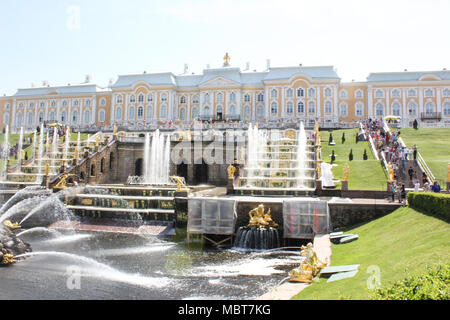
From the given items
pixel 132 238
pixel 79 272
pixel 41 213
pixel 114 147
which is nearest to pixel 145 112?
pixel 114 147

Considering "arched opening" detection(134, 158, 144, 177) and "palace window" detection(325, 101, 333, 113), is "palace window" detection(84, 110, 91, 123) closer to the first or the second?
"arched opening" detection(134, 158, 144, 177)

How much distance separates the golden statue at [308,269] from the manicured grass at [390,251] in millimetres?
497

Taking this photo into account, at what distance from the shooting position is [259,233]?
635 inches

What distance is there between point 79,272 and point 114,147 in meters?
23.9

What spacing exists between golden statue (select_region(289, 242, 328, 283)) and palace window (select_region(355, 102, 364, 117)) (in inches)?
2141

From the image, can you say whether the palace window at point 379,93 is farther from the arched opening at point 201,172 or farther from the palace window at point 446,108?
the arched opening at point 201,172

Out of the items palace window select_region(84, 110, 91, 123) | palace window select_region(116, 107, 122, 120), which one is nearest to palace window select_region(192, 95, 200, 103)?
palace window select_region(116, 107, 122, 120)

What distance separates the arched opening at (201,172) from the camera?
32.8m

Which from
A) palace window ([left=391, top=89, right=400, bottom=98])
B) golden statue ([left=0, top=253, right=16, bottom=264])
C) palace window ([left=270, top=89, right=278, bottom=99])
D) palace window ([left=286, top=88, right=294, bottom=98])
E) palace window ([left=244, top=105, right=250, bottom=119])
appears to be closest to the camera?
golden statue ([left=0, top=253, right=16, bottom=264])

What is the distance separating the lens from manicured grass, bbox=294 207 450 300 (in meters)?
7.47

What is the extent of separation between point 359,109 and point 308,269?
55.4 m

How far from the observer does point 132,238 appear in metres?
17.4

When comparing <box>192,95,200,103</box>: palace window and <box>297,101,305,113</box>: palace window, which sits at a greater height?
<box>192,95,200,103</box>: palace window

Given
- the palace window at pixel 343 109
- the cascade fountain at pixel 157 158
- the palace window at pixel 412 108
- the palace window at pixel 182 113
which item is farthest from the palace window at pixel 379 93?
the cascade fountain at pixel 157 158
